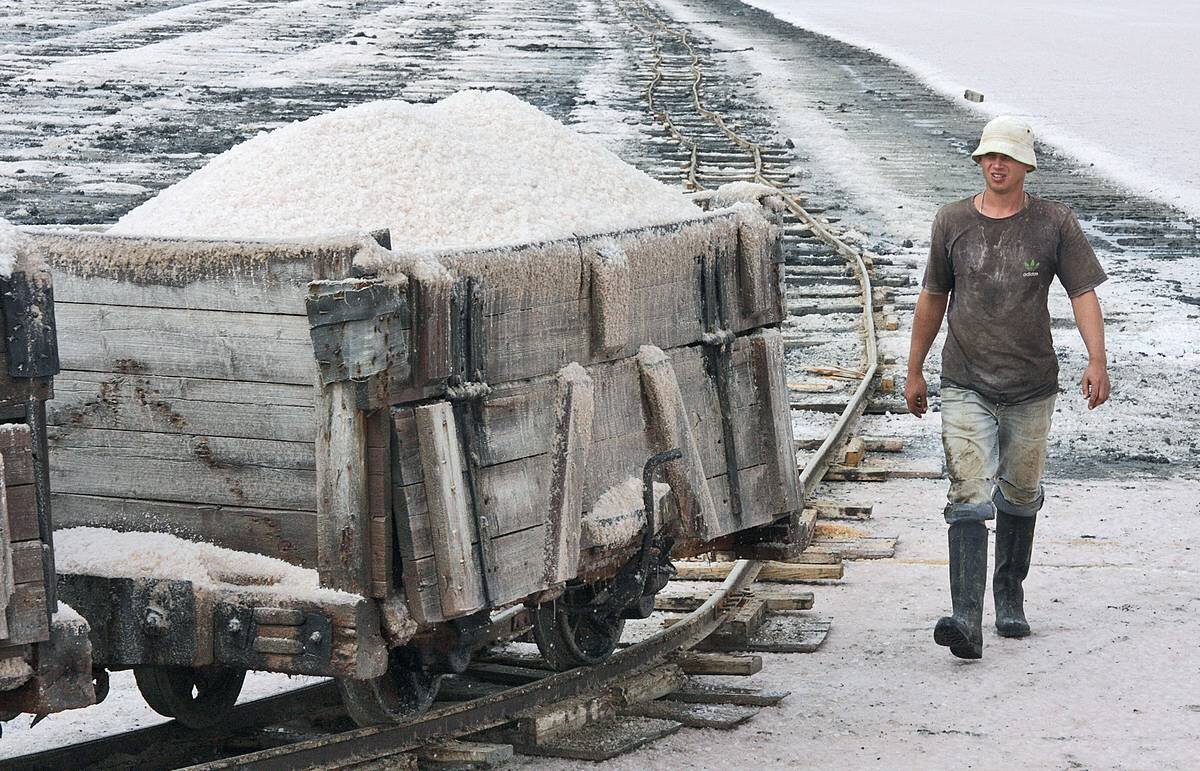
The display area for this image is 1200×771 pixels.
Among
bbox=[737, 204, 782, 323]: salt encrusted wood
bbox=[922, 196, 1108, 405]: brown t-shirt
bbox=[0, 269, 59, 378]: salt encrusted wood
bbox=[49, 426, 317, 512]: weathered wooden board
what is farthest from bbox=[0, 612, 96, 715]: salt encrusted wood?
bbox=[922, 196, 1108, 405]: brown t-shirt

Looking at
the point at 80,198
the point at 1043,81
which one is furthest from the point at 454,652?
the point at 1043,81

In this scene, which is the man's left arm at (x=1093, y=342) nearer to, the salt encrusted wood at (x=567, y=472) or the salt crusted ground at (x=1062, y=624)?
the salt crusted ground at (x=1062, y=624)

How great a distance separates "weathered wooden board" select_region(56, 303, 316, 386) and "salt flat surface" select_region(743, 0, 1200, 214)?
1609cm

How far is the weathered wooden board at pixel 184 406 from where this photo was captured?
181 inches

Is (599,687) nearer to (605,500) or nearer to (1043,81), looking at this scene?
(605,500)

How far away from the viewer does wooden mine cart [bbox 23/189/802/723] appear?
176 inches

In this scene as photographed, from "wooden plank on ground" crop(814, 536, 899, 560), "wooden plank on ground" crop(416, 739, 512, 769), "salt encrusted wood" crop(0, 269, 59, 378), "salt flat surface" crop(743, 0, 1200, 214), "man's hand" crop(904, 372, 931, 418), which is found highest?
"salt encrusted wood" crop(0, 269, 59, 378)

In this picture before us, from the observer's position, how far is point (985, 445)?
6.47m

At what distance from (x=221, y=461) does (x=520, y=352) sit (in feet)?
2.80

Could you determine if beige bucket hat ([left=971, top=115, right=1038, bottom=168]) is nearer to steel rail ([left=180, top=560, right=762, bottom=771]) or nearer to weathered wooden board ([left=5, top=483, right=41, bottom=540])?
steel rail ([left=180, top=560, right=762, bottom=771])

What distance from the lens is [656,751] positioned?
5.45 metres

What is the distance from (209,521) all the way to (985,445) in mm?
2973

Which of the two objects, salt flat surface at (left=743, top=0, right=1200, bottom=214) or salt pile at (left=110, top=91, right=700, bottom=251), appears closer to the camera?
salt pile at (left=110, top=91, right=700, bottom=251)

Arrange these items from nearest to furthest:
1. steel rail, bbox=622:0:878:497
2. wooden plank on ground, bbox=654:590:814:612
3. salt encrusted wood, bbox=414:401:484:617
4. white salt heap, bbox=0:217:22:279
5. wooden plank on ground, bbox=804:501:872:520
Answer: white salt heap, bbox=0:217:22:279 < salt encrusted wood, bbox=414:401:484:617 < wooden plank on ground, bbox=654:590:814:612 < wooden plank on ground, bbox=804:501:872:520 < steel rail, bbox=622:0:878:497
